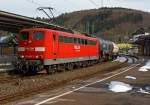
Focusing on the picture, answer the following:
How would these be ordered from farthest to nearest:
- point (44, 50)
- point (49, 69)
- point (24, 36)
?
1. point (49, 69)
2. point (24, 36)
3. point (44, 50)

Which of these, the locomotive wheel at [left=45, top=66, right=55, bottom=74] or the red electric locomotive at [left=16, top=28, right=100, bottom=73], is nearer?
the red electric locomotive at [left=16, top=28, right=100, bottom=73]

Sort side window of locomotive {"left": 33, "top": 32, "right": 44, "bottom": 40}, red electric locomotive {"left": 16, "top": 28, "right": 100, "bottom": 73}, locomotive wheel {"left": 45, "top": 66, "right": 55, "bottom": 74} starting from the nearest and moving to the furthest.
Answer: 1. red electric locomotive {"left": 16, "top": 28, "right": 100, "bottom": 73}
2. side window of locomotive {"left": 33, "top": 32, "right": 44, "bottom": 40}
3. locomotive wheel {"left": 45, "top": 66, "right": 55, "bottom": 74}

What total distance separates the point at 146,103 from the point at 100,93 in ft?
11.2

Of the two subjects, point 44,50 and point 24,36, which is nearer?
point 44,50

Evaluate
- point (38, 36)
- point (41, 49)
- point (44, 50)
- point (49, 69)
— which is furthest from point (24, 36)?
point (49, 69)

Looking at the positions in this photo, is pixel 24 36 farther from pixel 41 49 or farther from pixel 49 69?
pixel 49 69

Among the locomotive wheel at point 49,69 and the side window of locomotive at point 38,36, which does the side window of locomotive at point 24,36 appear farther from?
the locomotive wheel at point 49,69

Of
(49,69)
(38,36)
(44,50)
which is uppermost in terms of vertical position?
(38,36)

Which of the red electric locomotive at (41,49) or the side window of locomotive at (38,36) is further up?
the side window of locomotive at (38,36)

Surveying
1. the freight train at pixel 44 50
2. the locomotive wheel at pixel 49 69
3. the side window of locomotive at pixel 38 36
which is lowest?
the locomotive wheel at pixel 49 69

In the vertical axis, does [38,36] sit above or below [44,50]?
above

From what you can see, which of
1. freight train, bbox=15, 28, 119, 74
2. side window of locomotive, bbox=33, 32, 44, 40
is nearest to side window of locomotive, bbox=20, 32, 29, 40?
freight train, bbox=15, 28, 119, 74

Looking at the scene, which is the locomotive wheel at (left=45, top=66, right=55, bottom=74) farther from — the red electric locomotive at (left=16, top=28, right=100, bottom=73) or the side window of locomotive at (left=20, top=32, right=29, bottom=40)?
the side window of locomotive at (left=20, top=32, right=29, bottom=40)

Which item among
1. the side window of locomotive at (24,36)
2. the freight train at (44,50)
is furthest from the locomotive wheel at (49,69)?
the side window of locomotive at (24,36)
